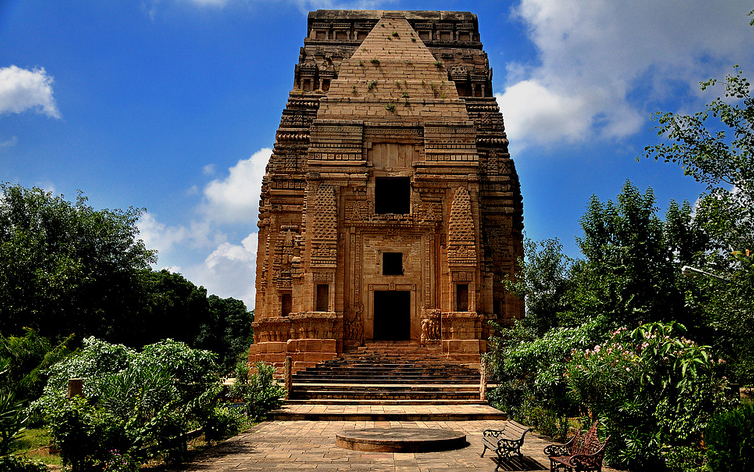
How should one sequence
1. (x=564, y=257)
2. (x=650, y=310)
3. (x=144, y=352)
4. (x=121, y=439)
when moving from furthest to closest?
A: 1. (x=564, y=257)
2. (x=650, y=310)
3. (x=144, y=352)
4. (x=121, y=439)

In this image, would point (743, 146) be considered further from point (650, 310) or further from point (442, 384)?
point (442, 384)

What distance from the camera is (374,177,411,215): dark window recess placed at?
22859 mm

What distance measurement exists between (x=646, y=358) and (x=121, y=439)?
7.32m

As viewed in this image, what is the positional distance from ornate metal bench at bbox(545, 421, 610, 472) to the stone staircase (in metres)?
7.89

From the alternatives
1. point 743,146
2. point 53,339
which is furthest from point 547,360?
point 53,339

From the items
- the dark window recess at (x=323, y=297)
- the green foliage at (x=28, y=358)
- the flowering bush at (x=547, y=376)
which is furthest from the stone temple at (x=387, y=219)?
the green foliage at (x=28, y=358)

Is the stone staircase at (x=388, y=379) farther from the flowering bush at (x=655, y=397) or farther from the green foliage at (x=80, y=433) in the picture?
the green foliage at (x=80, y=433)

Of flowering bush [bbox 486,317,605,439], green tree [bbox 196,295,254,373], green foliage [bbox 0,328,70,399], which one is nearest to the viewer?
flowering bush [bbox 486,317,605,439]

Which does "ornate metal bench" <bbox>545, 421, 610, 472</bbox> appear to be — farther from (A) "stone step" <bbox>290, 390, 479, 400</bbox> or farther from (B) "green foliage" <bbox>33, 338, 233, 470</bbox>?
(A) "stone step" <bbox>290, 390, 479, 400</bbox>

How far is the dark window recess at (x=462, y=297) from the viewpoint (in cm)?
2019

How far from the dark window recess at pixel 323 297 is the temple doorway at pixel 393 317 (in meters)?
2.82

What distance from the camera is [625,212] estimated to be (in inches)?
526

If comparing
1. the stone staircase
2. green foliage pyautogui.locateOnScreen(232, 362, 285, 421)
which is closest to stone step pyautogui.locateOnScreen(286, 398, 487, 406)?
the stone staircase

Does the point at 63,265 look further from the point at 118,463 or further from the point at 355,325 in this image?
the point at 118,463
